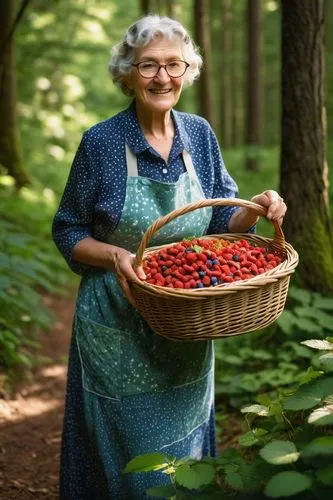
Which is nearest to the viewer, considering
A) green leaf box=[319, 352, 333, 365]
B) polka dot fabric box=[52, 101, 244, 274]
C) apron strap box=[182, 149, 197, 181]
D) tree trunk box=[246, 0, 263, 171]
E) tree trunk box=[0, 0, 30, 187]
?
green leaf box=[319, 352, 333, 365]

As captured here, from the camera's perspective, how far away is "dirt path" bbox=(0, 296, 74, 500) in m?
3.44

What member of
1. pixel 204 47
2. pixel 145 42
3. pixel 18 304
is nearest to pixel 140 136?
pixel 145 42

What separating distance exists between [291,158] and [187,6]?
18759mm

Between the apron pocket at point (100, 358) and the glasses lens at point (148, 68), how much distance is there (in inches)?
42.1

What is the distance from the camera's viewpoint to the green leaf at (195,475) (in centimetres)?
198

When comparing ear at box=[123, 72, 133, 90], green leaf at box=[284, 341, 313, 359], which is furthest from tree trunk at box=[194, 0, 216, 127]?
ear at box=[123, 72, 133, 90]

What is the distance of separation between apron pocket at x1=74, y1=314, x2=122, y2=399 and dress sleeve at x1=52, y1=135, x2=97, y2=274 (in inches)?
11.2

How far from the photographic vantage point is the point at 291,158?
4129 millimetres

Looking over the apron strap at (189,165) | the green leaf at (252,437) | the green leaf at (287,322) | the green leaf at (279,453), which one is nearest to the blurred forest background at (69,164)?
the green leaf at (287,322)

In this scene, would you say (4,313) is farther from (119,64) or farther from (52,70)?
(52,70)

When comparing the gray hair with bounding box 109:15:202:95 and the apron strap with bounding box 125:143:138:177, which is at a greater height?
Answer: the gray hair with bounding box 109:15:202:95

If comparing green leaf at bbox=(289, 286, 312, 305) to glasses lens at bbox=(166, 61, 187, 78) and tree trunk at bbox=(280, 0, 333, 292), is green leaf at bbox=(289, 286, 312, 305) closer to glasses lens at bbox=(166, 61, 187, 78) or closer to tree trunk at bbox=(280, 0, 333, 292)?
tree trunk at bbox=(280, 0, 333, 292)

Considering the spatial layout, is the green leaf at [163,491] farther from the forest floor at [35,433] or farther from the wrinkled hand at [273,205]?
the forest floor at [35,433]

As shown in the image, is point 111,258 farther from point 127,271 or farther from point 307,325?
point 307,325
